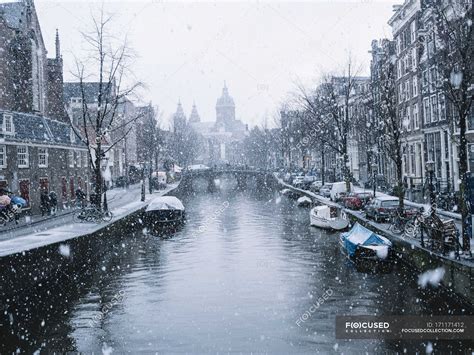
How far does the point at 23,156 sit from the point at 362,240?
2691 centimetres

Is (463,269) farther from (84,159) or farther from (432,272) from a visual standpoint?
(84,159)

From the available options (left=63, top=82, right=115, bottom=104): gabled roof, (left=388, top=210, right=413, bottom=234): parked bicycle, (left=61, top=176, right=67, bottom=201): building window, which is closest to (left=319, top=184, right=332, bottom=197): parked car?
(left=388, top=210, right=413, bottom=234): parked bicycle

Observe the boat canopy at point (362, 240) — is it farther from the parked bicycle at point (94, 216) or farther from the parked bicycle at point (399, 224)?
the parked bicycle at point (94, 216)

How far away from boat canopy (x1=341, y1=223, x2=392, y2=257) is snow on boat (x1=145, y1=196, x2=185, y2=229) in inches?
672

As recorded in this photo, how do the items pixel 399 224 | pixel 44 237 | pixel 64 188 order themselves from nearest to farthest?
pixel 44 237
pixel 399 224
pixel 64 188

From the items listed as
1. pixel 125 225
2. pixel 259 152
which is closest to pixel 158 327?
pixel 125 225

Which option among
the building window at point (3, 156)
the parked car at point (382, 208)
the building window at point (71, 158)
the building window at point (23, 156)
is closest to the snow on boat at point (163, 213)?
the building window at point (23, 156)

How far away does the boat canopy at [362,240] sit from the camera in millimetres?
23219

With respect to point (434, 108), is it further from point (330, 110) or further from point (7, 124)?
point (7, 124)

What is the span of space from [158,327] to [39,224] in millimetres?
19665

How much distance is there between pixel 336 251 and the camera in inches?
1071

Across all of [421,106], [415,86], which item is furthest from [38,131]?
[415,86]

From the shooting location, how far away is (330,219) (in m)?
33.8

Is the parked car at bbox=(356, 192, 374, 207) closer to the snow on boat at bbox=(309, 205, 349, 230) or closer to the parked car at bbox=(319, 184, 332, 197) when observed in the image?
the snow on boat at bbox=(309, 205, 349, 230)
